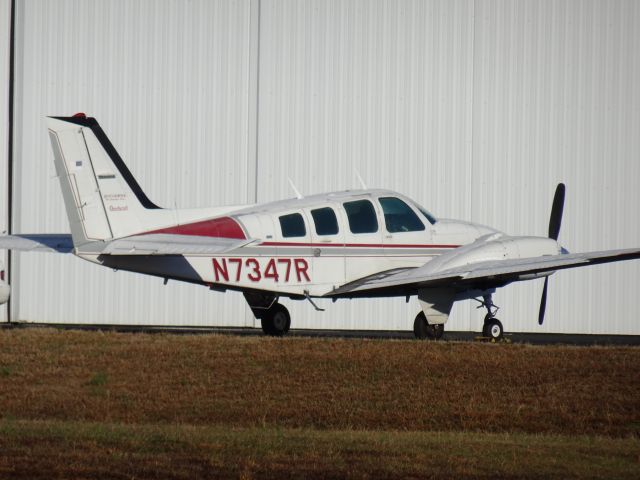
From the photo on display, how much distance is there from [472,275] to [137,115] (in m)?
12.4

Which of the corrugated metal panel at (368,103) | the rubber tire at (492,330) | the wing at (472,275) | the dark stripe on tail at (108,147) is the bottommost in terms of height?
the rubber tire at (492,330)

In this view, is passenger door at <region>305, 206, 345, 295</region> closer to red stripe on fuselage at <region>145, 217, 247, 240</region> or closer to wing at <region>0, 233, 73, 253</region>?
red stripe on fuselage at <region>145, 217, 247, 240</region>

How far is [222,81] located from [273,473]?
63.7 feet

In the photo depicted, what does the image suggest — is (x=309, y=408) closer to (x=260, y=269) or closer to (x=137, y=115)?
(x=260, y=269)

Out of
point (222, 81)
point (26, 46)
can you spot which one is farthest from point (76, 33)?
point (222, 81)

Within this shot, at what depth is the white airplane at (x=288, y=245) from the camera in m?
19.2

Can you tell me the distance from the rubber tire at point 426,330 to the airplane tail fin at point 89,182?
18.6 ft

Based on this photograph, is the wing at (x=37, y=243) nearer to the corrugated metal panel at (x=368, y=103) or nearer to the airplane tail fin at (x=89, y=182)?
the airplane tail fin at (x=89, y=182)

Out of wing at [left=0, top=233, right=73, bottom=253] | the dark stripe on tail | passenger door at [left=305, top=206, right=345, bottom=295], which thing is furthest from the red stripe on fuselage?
wing at [left=0, top=233, right=73, bottom=253]

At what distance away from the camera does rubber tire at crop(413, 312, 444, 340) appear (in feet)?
69.2

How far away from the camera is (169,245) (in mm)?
18750

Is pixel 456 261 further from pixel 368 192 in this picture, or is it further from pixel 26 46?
pixel 26 46

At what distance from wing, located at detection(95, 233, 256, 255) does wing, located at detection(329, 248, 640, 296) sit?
2.72 meters

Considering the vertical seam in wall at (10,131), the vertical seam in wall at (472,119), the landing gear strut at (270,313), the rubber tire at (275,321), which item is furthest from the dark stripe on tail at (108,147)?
the vertical seam in wall at (472,119)
